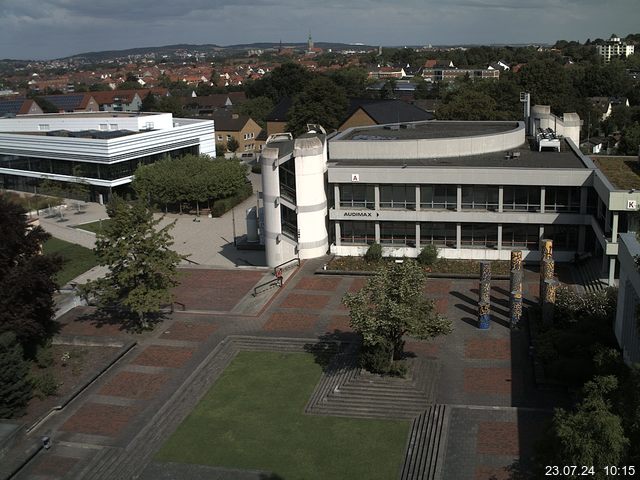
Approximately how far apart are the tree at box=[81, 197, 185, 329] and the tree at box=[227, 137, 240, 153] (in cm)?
6595

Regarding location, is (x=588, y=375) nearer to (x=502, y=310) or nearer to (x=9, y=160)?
(x=502, y=310)

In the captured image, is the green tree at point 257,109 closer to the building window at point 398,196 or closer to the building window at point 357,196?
the building window at point 357,196

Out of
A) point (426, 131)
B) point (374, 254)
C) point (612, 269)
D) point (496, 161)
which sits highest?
point (426, 131)

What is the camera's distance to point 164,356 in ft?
99.8

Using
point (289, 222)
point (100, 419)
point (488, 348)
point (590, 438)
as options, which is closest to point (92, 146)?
point (289, 222)

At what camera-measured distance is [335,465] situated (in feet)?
72.3

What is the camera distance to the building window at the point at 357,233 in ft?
143

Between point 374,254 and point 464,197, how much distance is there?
20.3 ft

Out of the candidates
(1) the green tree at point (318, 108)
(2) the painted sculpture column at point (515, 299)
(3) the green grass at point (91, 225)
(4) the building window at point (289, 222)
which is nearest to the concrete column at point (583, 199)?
(2) the painted sculpture column at point (515, 299)

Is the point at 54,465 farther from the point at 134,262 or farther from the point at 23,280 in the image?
the point at 134,262

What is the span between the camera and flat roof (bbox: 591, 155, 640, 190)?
37.0m

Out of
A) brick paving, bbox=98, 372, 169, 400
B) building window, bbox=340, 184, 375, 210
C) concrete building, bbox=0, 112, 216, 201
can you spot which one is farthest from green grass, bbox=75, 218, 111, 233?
brick paving, bbox=98, 372, 169, 400

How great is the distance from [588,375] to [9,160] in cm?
6864
